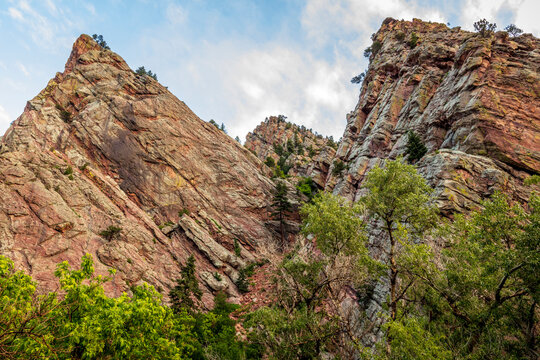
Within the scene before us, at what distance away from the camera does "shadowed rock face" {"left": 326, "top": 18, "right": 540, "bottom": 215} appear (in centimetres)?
2156

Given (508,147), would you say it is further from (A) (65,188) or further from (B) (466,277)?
(A) (65,188)

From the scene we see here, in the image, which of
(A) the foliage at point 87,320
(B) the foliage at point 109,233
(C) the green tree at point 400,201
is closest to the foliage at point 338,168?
(C) the green tree at point 400,201

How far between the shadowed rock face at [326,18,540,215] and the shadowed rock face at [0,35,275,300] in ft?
68.3

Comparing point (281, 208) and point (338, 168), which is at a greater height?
point (338, 168)

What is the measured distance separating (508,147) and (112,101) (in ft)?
189

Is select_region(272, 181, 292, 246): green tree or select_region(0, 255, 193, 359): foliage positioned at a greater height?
select_region(272, 181, 292, 246): green tree

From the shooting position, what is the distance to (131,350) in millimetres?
7668

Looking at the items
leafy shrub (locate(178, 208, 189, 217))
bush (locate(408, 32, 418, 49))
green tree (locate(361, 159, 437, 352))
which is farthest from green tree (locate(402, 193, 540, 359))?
bush (locate(408, 32, 418, 49))

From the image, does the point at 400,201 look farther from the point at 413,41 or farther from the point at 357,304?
the point at 413,41

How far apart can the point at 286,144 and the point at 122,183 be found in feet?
231

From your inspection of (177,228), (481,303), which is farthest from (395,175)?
(177,228)

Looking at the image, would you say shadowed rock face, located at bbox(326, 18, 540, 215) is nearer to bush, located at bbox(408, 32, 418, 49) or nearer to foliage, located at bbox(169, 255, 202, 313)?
bush, located at bbox(408, 32, 418, 49)

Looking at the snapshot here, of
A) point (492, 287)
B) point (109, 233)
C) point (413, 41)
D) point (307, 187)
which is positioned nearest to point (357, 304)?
point (492, 287)

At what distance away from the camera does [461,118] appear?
28219 mm
